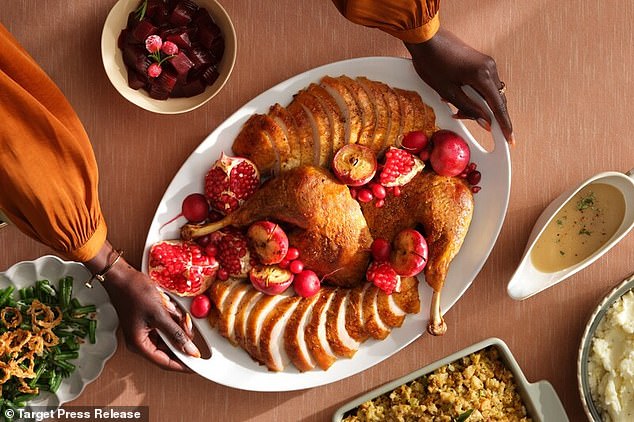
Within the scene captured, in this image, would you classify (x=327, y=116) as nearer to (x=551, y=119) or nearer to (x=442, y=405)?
(x=551, y=119)

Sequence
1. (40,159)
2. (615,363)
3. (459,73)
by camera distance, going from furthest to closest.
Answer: (615,363), (459,73), (40,159)

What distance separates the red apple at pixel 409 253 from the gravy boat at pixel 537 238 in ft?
A: 1.18

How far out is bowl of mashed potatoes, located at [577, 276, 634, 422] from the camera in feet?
8.01

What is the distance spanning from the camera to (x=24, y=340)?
7.77 ft

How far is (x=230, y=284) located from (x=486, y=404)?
97cm

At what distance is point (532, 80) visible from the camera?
2.60 metres

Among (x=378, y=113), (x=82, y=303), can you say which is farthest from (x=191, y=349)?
(x=378, y=113)

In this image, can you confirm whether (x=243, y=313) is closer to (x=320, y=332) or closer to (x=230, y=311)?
(x=230, y=311)

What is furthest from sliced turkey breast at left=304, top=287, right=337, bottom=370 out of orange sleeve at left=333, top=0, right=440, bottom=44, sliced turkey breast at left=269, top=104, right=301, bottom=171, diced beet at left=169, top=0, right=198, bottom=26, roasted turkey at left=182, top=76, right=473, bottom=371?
diced beet at left=169, top=0, right=198, bottom=26

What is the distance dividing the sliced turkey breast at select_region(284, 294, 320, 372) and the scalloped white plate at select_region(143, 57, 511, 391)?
8 centimetres

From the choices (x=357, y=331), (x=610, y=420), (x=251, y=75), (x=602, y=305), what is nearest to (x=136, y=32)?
(x=251, y=75)

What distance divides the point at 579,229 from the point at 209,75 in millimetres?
1394

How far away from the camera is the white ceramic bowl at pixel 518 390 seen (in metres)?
2.45

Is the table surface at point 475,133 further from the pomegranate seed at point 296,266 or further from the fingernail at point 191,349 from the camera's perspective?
the pomegranate seed at point 296,266
